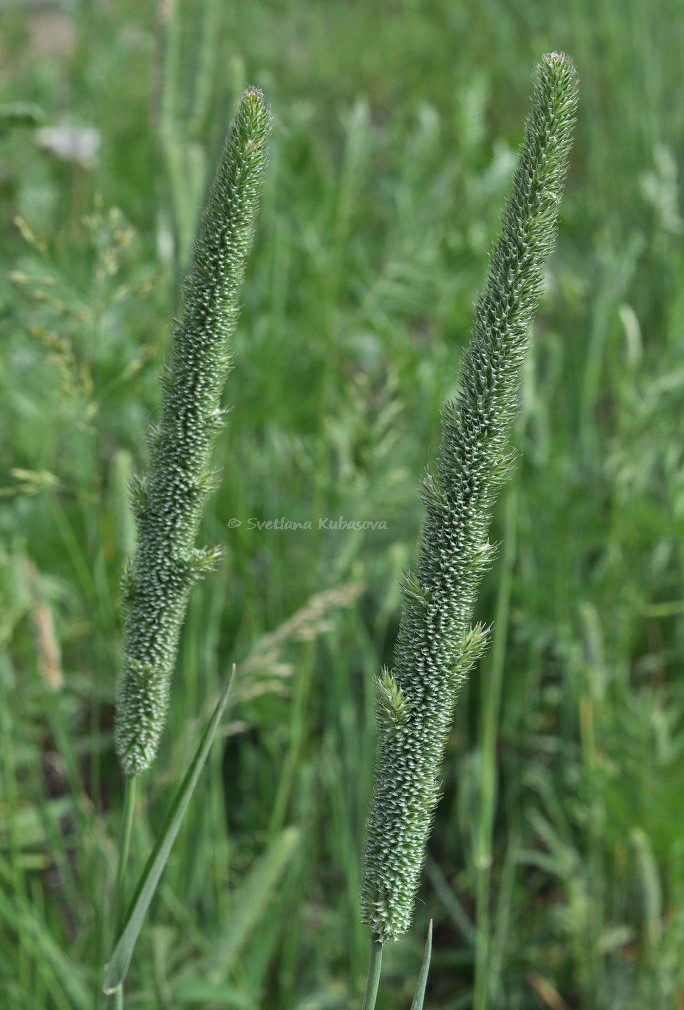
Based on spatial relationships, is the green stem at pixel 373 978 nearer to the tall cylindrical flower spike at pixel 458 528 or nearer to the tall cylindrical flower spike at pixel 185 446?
the tall cylindrical flower spike at pixel 458 528

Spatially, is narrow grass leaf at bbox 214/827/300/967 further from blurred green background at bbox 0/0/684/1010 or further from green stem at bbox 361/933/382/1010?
green stem at bbox 361/933/382/1010

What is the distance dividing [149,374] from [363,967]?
989 millimetres

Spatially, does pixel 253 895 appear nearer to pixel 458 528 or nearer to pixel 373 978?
pixel 373 978

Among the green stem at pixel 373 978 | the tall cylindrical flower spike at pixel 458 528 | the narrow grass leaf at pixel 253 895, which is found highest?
the tall cylindrical flower spike at pixel 458 528

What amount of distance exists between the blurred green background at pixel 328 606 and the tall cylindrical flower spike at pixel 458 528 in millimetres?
467

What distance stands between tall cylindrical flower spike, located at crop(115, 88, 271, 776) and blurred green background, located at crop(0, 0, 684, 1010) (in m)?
0.40

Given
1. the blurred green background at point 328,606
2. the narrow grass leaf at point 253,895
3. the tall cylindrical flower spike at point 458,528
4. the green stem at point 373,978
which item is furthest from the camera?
the blurred green background at point 328,606

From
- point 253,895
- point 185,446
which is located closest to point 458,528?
point 185,446

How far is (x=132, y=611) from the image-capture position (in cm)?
83

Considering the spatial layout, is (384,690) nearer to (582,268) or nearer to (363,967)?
(363,967)

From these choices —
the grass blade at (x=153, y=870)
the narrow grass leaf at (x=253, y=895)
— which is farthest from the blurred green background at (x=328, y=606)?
the grass blade at (x=153, y=870)

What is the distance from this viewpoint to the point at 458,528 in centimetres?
71

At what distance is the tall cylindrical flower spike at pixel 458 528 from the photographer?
2.05 ft

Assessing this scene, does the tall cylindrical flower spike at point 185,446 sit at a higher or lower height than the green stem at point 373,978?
higher
